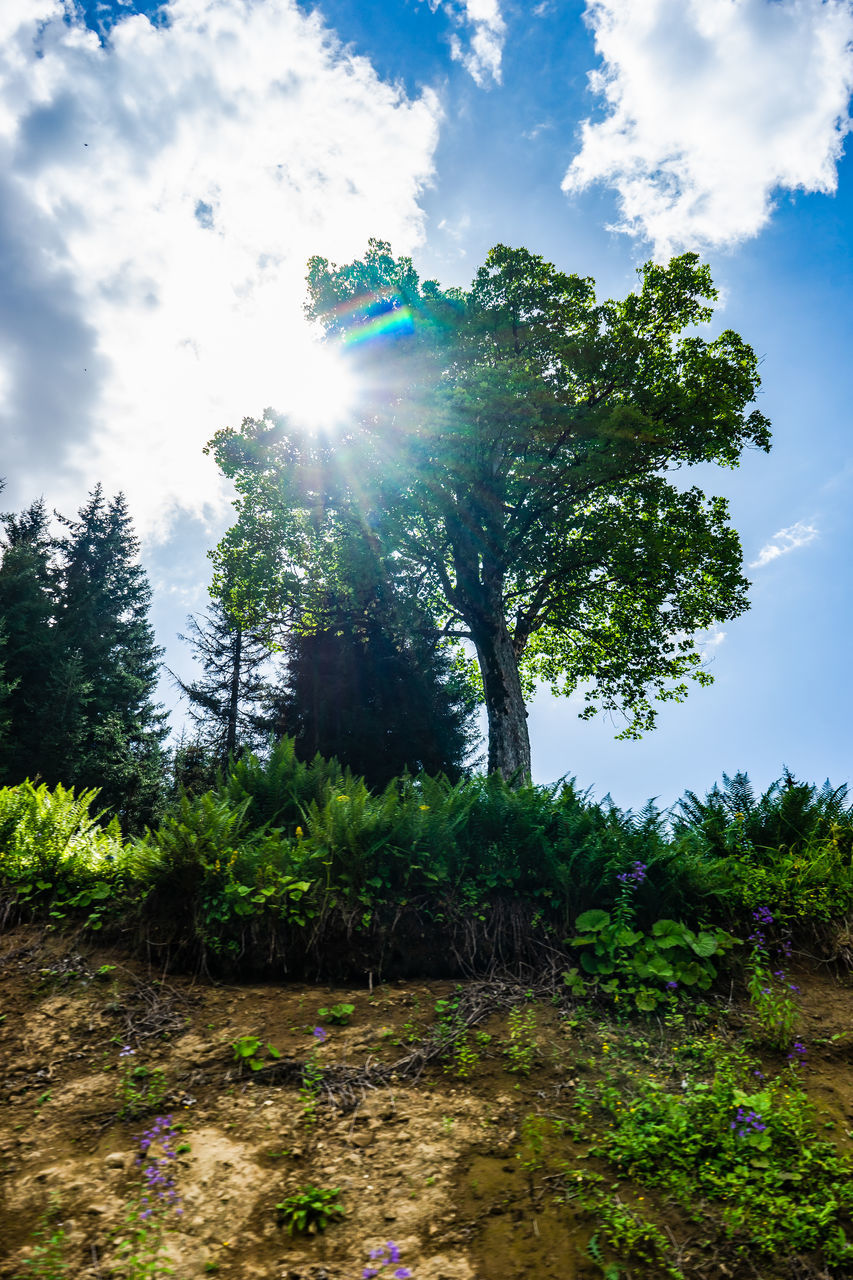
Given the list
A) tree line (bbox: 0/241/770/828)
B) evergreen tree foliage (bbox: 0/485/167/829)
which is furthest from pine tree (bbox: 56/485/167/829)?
tree line (bbox: 0/241/770/828)

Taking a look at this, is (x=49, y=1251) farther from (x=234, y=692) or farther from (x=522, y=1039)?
(x=234, y=692)

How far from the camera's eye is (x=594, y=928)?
438 cm

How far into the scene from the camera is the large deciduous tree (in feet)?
42.7

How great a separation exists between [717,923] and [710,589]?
11.6 m

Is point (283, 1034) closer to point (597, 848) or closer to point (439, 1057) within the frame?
point (439, 1057)

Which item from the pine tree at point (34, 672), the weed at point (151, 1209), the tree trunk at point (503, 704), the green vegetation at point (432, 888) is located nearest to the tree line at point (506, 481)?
the tree trunk at point (503, 704)

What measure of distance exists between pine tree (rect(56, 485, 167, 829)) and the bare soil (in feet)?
68.9

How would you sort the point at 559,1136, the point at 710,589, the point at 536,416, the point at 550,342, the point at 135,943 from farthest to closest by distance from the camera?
1. the point at 710,589
2. the point at 550,342
3. the point at 536,416
4. the point at 135,943
5. the point at 559,1136

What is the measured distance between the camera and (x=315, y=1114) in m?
3.06

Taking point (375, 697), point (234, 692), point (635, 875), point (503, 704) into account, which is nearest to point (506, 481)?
point (503, 704)

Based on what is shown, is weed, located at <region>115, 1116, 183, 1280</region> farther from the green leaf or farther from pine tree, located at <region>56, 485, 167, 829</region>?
pine tree, located at <region>56, 485, 167, 829</region>

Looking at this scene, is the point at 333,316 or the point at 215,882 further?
the point at 333,316

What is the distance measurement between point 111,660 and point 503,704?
983 inches

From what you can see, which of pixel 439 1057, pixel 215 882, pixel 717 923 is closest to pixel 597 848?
pixel 717 923
